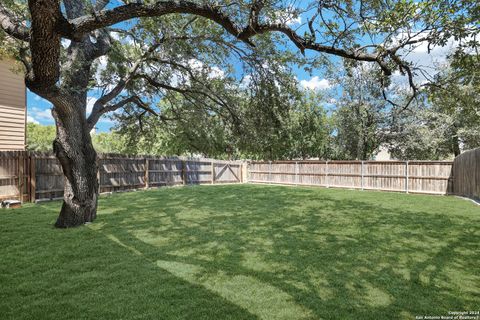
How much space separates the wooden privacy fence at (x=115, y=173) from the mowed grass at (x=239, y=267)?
246 cm

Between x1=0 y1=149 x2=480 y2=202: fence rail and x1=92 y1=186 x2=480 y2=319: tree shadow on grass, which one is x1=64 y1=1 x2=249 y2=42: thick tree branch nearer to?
x1=92 y1=186 x2=480 y2=319: tree shadow on grass

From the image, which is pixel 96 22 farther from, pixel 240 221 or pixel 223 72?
pixel 223 72

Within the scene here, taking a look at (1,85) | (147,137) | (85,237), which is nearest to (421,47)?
(85,237)

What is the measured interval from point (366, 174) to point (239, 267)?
12.1m

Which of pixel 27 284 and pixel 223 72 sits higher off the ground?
pixel 223 72

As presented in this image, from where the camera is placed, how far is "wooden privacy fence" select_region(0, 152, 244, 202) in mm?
8492

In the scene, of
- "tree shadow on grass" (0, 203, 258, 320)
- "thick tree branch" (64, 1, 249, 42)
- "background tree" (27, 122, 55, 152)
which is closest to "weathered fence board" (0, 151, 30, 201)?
"tree shadow on grass" (0, 203, 258, 320)

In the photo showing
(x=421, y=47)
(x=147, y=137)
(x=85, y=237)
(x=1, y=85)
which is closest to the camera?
(x=421, y=47)

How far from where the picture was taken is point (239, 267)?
3555 mm

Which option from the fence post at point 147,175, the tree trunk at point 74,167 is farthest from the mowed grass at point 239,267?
the fence post at point 147,175

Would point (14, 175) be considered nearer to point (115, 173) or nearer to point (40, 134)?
point (115, 173)

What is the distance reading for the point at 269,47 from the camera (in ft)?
21.4

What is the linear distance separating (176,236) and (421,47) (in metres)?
4.76

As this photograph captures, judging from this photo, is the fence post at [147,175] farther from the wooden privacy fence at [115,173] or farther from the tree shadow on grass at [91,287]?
the tree shadow on grass at [91,287]
